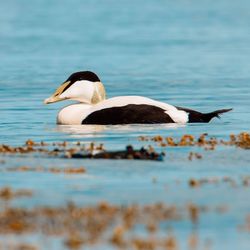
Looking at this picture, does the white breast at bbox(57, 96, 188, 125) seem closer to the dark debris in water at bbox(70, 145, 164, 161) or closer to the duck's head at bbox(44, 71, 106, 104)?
the duck's head at bbox(44, 71, 106, 104)

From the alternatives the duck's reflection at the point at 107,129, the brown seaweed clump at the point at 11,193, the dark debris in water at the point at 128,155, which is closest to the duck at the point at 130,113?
the duck's reflection at the point at 107,129

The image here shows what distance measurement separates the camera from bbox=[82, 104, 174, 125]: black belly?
15.4m

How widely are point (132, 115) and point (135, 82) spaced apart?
8.19 m

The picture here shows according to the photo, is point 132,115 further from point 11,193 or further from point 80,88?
point 11,193

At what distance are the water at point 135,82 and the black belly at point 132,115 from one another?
0.79ft

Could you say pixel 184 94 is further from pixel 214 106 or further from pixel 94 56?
pixel 94 56

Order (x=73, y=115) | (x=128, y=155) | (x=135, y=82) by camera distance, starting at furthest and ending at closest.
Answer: (x=135, y=82)
(x=73, y=115)
(x=128, y=155)

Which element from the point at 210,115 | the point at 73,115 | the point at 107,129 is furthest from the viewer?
the point at 73,115

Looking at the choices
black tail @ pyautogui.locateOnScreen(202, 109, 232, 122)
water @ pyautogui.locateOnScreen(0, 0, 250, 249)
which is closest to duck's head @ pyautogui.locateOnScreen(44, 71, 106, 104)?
water @ pyautogui.locateOnScreen(0, 0, 250, 249)

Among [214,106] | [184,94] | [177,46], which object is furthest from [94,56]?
[214,106]

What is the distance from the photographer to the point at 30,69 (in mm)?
26391

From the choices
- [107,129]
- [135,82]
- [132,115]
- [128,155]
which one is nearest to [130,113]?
[132,115]

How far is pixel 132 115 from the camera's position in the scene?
1542 cm

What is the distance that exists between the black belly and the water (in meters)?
0.24
